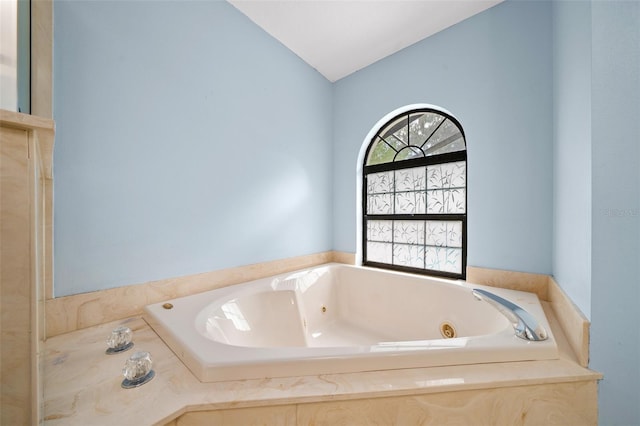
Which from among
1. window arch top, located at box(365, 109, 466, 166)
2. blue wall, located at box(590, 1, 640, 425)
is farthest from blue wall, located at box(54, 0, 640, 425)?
window arch top, located at box(365, 109, 466, 166)

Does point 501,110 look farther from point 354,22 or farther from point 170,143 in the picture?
point 170,143

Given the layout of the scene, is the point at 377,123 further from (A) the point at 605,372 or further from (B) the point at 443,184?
(A) the point at 605,372

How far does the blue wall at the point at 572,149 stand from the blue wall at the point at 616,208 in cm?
3

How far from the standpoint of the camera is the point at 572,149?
39.4 inches

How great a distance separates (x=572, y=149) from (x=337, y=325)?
1.71m

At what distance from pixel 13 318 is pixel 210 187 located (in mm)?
1167

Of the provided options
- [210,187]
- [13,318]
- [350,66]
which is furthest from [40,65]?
[350,66]

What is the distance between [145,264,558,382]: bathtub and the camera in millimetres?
790

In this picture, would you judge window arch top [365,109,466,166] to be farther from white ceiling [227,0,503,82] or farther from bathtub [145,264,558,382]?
bathtub [145,264,558,382]

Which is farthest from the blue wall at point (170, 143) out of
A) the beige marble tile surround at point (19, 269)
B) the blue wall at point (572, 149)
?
the blue wall at point (572, 149)

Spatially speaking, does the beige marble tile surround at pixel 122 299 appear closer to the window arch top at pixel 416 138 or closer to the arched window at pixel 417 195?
the arched window at pixel 417 195

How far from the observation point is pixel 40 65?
0.97 m

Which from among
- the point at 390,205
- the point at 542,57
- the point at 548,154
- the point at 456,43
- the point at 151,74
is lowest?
the point at 390,205

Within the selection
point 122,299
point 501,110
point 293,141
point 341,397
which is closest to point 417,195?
point 501,110
